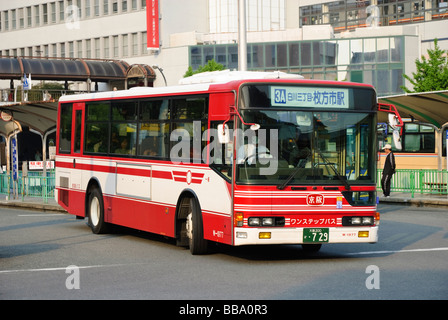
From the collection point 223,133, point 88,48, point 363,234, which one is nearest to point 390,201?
point 363,234

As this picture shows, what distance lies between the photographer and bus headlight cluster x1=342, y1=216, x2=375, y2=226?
12.9 metres

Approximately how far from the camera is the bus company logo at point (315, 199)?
41.5 ft

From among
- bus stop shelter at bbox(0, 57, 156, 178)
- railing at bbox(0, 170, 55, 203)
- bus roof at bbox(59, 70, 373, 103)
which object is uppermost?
bus stop shelter at bbox(0, 57, 156, 178)

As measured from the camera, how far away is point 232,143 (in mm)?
12656

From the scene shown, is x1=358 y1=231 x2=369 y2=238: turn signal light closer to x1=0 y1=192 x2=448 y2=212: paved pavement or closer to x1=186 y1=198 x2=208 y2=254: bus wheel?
x1=186 y1=198 x2=208 y2=254: bus wheel

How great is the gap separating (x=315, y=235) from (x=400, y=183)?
1820 centimetres

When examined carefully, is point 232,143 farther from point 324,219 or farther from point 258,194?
point 324,219

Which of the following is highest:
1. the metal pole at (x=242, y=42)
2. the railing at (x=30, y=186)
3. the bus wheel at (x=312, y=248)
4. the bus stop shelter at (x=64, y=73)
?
the bus stop shelter at (x=64, y=73)

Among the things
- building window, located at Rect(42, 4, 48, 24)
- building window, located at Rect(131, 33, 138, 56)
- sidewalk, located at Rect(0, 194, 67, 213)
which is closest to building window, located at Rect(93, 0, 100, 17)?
building window, located at Rect(131, 33, 138, 56)

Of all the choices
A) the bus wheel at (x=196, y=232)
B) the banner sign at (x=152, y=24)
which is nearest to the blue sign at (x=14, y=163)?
the bus wheel at (x=196, y=232)

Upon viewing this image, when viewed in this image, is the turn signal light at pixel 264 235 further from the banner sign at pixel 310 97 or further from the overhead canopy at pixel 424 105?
the overhead canopy at pixel 424 105

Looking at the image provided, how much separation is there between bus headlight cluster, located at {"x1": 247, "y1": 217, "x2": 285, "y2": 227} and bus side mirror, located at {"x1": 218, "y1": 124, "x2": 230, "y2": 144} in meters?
1.18

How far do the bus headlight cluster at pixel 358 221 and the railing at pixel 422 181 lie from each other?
51.5 feet
